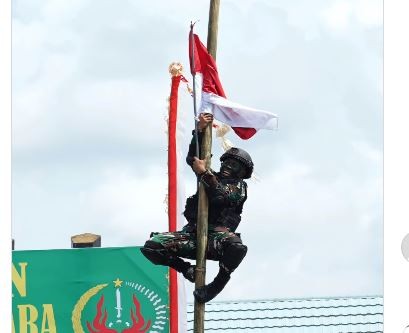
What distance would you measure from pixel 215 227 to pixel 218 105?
954mm

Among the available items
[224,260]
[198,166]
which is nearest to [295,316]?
[224,260]

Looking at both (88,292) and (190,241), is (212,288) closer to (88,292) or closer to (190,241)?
(190,241)

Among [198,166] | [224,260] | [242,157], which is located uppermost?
[242,157]

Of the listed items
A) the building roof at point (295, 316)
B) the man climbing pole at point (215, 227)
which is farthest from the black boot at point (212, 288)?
the building roof at point (295, 316)

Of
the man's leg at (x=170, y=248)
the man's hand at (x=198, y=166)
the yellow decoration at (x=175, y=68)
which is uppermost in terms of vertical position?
the yellow decoration at (x=175, y=68)

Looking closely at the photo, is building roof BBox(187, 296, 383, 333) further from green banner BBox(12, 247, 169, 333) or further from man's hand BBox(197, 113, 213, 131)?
man's hand BBox(197, 113, 213, 131)

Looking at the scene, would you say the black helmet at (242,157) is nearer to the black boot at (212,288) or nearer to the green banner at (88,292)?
the black boot at (212,288)

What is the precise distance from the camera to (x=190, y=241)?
30.9ft

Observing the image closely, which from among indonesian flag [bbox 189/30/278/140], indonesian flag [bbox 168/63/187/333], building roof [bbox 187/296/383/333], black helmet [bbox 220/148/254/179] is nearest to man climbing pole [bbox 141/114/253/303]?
black helmet [bbox 220/148/254/179]

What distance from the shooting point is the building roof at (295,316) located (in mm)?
18828
